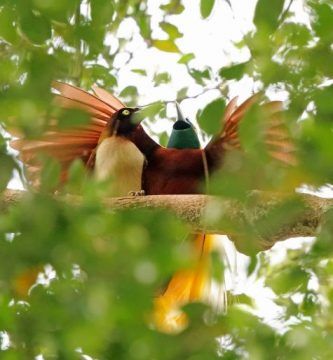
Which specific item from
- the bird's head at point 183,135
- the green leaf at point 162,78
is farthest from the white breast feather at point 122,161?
the green leaf at point 162,78

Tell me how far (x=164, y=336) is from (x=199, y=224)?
973 mm

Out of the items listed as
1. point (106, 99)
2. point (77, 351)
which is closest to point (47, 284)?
point (77, 351)

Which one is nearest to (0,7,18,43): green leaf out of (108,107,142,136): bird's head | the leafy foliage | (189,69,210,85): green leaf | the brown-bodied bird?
the leafy foliage

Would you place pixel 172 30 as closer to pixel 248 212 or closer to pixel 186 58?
pixel 186 58

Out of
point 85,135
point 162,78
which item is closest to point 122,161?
point 85,135

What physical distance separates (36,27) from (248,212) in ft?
1.55

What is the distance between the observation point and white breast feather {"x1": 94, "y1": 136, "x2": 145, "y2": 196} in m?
2.88

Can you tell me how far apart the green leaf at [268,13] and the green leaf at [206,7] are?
0.27m

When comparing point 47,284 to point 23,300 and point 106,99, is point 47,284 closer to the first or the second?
point 23,300

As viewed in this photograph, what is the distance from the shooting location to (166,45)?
121 inches

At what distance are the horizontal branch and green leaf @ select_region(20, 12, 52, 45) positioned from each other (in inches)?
10.3

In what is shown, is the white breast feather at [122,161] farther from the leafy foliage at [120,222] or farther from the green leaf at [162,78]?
the leafy foliage at [120,222]

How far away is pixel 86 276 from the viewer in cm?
130

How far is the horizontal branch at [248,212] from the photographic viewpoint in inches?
56.5
